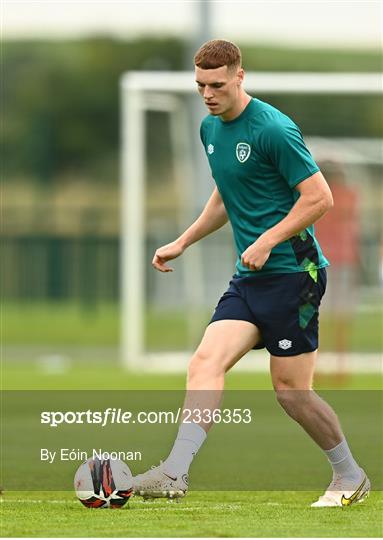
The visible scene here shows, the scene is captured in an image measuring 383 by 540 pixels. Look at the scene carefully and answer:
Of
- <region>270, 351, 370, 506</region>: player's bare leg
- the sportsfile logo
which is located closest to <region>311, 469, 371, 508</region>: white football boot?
<region>270, 351, 370, 506</region>: player's bare leg

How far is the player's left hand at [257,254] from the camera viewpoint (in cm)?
734

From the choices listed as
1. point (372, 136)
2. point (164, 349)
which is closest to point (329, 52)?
point (372, 136)

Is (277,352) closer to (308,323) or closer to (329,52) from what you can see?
(308,323)

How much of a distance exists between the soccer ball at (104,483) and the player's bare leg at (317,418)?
878mm

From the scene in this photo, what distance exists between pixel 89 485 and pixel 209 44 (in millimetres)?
2207

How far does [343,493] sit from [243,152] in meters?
1.81

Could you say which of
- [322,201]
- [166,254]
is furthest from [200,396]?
[322,201]

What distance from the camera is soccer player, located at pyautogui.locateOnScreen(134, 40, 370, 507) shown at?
7.41 meters

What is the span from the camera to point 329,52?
5338 centimetres

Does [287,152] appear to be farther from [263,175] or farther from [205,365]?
[205,365]

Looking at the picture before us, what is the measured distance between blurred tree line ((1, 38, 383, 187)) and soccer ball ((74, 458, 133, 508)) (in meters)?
31.8

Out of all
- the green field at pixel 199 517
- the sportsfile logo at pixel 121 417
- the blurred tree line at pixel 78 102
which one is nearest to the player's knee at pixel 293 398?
the green field at pixel 199 517

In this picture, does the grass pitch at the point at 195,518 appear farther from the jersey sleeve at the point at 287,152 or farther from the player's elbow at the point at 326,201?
the jersey sleeve at the point at 287,152

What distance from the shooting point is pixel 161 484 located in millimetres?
7199
